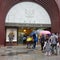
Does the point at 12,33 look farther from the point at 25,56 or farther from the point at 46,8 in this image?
the point at 25,56

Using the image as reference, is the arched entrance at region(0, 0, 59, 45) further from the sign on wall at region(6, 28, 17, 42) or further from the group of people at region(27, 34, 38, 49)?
the group of people at region(27, 34, 38, 49)

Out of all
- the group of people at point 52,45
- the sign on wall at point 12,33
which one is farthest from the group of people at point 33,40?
the sign on wall at point 12,33

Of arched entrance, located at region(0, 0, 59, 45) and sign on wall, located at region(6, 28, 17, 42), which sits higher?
arched entrance, located at region(0, 0, 59, 45)

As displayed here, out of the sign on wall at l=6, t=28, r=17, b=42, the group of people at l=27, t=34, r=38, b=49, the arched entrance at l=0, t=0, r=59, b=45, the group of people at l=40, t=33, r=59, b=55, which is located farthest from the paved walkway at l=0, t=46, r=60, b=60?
the sign on wall at l=6, t=28, r=17, b=42

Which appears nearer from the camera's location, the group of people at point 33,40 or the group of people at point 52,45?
the group of people at point 52,45

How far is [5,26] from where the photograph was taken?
3681 centimetres

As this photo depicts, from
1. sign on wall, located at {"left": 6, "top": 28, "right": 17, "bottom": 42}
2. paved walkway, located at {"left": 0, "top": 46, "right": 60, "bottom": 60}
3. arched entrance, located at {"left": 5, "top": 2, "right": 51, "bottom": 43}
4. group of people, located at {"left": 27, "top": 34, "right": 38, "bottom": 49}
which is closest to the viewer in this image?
paved walkway, located at {"left": 0, "top": 46, "right": 60, "bottom": 60}

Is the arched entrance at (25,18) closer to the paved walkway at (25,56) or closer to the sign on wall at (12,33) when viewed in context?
the sign on wall at (12,33)

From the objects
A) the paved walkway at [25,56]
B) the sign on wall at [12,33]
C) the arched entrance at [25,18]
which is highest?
the arched entrance at [25,18]

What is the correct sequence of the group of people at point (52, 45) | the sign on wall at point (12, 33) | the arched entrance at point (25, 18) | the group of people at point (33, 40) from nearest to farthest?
1. the group of people at point (52, 45)
2. the group of people at point (33, 40)
3. the arched entrance at point (25, 18)
4. the sign on wall at point (12, 33)

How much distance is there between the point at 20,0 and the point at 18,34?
5.20m

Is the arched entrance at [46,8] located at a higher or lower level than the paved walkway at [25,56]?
higher

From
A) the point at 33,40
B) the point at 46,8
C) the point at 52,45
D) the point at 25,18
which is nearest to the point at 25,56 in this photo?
the point at 52,45

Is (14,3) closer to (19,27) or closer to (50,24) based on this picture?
(19,27)
